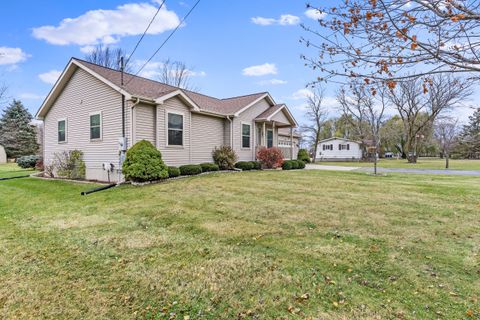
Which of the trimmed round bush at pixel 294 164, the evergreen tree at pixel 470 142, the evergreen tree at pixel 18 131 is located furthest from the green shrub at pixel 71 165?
the evergreen tree at pixel 18 131

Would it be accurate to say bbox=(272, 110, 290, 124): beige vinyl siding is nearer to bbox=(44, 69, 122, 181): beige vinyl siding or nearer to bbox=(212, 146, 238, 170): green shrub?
bbox=(212, 146, 238, 170): green shrub

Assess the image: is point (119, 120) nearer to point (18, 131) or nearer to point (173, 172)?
point (173, 172)

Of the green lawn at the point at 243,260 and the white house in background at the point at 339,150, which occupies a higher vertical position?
the white house in background at the point at 339,150

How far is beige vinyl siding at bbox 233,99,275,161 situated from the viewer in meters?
15.9

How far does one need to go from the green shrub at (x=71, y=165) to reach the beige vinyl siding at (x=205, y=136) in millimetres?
5150

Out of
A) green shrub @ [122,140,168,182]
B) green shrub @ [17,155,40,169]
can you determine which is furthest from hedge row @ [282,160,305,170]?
green shrub @ [17,155,40,169]

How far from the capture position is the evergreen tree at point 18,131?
33.1 metres

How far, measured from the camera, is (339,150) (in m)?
44.1

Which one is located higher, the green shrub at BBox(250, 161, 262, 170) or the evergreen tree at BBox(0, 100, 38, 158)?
the evergreen tree at BBox(0, 100, 38, 158)

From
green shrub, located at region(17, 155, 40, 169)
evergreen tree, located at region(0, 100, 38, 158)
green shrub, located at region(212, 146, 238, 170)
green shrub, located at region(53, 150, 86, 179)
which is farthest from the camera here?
evergreen tree, located at region(0, 100, 38, 158)

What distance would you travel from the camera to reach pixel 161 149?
1163 cm

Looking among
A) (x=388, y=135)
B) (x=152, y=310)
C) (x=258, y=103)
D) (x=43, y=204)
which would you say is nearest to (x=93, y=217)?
(x=43, y=204)

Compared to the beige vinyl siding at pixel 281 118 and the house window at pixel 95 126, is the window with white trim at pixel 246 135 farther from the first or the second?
the house window at pixel 95 126

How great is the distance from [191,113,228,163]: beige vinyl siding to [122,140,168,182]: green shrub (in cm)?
332
